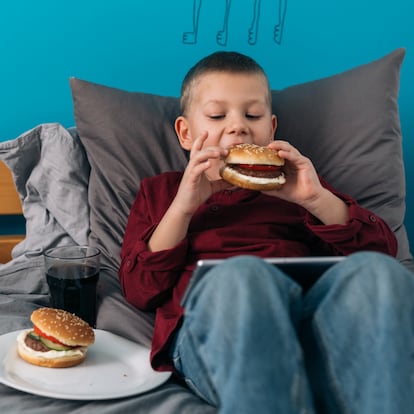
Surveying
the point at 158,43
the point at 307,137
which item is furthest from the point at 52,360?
the point at 158,43

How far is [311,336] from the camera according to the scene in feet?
3.08

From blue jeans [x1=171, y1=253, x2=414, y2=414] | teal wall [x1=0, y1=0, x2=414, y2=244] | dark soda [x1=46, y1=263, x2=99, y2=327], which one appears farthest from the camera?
teal wall [x1=0, y1=0, x2=414, y2=244]

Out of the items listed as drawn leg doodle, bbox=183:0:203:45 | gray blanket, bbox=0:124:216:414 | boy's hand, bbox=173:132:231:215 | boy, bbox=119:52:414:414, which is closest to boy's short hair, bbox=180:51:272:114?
boy, bbox=119:52:414:414

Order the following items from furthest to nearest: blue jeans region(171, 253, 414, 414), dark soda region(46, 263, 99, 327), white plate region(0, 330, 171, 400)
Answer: dark soda region(46, 263, 99, 327) → white plate region(0, 330, 171, 400) → blue jeans region(171, 253, 414, 414)

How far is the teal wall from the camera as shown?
1.92m

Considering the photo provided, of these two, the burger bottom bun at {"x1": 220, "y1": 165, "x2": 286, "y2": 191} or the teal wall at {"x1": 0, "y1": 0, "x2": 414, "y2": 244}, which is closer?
the burger bottom bun at {"x1": 220, "y1": 165, "x2": 286, "y2": 191}

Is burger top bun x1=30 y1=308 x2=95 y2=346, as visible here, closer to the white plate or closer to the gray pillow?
the white plate

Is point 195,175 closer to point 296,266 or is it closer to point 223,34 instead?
point 296,266

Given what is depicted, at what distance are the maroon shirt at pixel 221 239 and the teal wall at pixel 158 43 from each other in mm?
646

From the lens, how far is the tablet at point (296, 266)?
0.90 meters

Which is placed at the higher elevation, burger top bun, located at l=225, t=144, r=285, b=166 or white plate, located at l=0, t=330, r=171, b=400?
burger top bun, located at l=225, t=144, r=285, b=166

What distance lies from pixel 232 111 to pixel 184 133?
21 centimetres

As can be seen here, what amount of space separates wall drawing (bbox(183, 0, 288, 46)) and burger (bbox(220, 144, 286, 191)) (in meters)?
0.83

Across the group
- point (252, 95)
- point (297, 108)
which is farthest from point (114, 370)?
point (297, 108)
